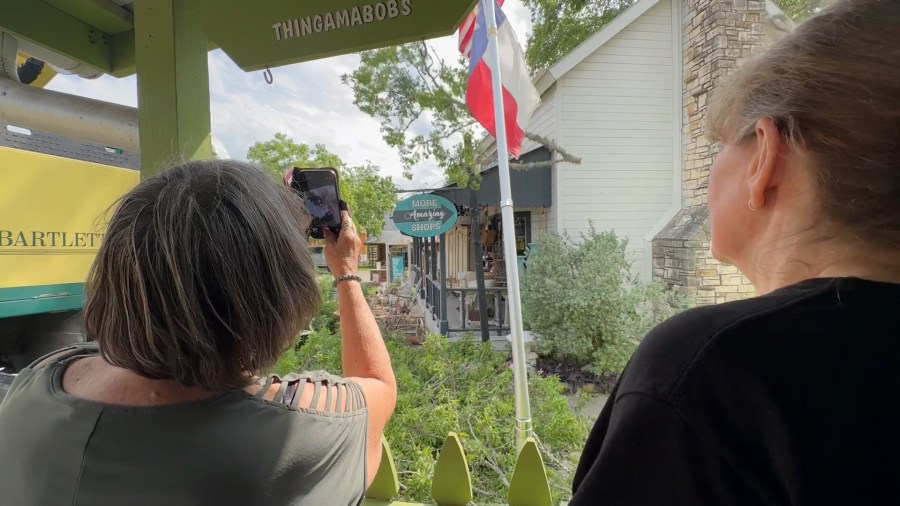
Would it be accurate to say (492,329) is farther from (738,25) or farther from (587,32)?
(587,32)

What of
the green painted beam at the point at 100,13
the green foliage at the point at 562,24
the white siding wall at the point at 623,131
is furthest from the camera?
the green foliage at the point at 562,24

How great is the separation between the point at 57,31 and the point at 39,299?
1384 millimetres

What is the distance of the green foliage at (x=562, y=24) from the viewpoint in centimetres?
927

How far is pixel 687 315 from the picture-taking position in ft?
1.86

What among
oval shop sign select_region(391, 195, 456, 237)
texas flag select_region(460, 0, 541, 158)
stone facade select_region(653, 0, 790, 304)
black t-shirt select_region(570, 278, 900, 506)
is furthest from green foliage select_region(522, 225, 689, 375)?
black t-shirt select_region(570, 278, 900, 506)

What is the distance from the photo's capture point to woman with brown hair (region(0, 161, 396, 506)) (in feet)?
2.29

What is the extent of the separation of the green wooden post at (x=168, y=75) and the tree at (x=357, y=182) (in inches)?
206

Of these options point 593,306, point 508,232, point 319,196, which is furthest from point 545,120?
point 319,196

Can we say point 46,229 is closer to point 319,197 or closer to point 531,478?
point 319,197

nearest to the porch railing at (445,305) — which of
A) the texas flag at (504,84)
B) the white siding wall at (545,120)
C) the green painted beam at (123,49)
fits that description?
the white siding wall at (545,120)

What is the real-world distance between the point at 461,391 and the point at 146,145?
2.80 meters

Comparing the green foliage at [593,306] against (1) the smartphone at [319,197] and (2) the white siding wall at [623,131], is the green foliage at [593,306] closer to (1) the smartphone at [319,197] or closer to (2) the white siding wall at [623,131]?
(2) the white siding wall at [623,131]

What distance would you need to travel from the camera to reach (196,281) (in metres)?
0.75

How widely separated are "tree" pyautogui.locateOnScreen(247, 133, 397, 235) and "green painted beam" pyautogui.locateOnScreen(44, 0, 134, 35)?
4508 millimetres
